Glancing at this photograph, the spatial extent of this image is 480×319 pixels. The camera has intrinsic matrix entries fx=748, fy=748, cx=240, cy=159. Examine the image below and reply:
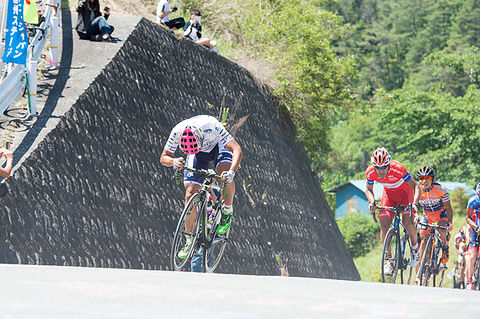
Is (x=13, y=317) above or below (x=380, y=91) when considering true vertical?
above

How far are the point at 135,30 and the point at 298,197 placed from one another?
309 inches

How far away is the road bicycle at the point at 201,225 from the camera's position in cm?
825

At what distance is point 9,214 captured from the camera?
326 inches

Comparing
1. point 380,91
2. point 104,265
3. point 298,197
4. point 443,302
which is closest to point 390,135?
point 380,91

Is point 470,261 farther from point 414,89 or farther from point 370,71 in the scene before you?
point 370,71

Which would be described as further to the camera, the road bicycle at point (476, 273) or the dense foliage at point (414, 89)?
the dense foliage at point (414, 89)

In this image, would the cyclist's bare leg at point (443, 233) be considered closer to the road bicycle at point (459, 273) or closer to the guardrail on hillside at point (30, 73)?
the road bicycle at point (459, 273)

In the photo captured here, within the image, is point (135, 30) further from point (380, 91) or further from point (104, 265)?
point (380, 91)

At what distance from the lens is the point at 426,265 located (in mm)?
12406

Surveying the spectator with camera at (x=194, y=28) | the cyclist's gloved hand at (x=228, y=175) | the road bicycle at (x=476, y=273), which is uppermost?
the cyclist's gloved hand at (x=228, y=175)

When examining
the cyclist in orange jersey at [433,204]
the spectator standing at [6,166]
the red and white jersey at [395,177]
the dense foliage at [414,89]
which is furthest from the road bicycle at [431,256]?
the dense foliage at [414,89]

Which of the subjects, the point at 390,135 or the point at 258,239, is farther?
the point at 390,135

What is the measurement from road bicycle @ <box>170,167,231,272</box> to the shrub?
166ft

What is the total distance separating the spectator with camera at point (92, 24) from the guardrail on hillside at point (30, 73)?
2.35ft
